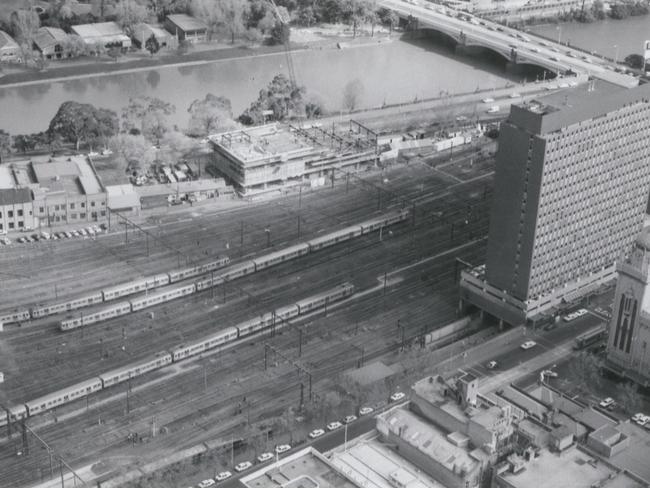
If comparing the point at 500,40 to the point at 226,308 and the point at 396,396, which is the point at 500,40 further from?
the point at 396,396

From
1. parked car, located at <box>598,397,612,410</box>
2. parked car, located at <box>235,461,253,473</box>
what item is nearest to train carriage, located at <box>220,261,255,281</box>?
parked car, located at <box>235,461,253,473</box>

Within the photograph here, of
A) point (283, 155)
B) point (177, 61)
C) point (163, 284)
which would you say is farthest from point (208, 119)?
point (163, 284)

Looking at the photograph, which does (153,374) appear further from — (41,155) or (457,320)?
(41,155)

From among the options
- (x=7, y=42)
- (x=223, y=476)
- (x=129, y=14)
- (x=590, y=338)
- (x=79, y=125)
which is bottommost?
(x=223, y=476)

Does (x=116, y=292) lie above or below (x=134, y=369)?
above

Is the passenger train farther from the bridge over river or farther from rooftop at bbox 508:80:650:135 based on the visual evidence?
the bridge over river

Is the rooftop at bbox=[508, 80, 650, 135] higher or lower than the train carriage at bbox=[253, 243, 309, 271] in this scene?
higher
